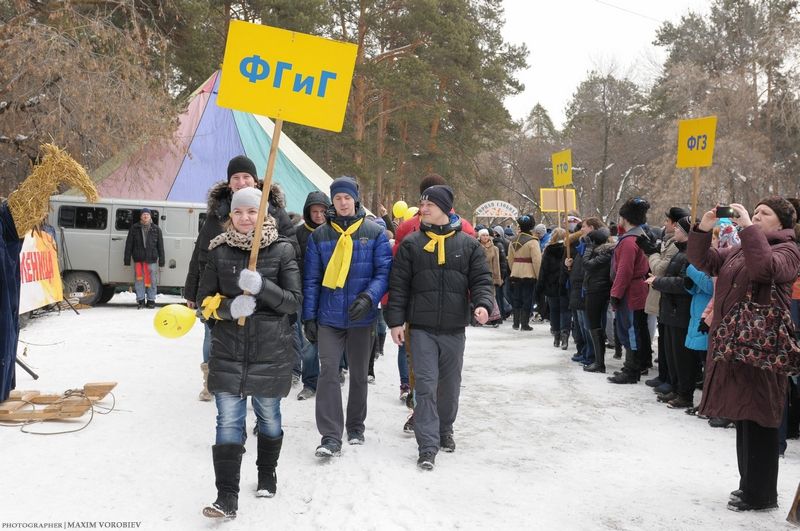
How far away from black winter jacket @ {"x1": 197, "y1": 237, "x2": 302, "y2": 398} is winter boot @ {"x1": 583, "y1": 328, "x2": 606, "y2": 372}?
18.8 ft

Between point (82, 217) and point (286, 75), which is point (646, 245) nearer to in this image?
point (286, 75)

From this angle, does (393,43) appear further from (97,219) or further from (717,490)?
(717,490)

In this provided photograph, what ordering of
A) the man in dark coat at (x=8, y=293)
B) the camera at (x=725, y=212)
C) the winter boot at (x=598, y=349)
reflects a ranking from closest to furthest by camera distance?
the camera at (x=725, y=212)
the man in dark coat at (x=8, y=293)
the winter boot at (x=598, y=349)

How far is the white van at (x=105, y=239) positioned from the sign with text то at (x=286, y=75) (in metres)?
10.5

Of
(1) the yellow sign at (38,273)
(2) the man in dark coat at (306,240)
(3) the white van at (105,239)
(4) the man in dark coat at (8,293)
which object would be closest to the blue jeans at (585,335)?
Answer: (2) the man in dark coat at (306,240)

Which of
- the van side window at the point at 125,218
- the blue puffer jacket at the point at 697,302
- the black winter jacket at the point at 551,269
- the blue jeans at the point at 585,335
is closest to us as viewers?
the blue puffer jacket at the point at 697,302

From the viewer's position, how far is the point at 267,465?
430 cm

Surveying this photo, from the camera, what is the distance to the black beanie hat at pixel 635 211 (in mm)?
8055

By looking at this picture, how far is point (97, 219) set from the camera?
14.5 meters

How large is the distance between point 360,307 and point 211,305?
1.32 metres

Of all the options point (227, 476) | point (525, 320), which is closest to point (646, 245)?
point (525, 320)

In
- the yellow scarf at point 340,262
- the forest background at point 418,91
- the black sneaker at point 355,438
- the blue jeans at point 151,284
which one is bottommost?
the black sneaker at point 355,438

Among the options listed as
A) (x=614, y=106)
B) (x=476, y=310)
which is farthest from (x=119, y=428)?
(x=614, y=106)

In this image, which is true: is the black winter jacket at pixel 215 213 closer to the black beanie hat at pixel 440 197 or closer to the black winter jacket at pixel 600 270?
the black beanie hat at pixel 440 197
